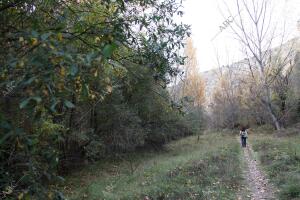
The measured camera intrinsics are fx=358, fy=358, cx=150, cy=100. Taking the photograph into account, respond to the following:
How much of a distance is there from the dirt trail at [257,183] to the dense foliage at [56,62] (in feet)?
19.7

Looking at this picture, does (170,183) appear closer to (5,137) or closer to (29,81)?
(5,137)

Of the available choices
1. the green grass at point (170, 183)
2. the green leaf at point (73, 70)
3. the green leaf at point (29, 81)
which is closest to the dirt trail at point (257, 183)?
the green grass at point (170, 183)

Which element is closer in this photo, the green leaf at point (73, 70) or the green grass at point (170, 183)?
the green leaf at point (73, 70)

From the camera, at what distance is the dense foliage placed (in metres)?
2.13

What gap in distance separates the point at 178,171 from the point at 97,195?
418 centimetres

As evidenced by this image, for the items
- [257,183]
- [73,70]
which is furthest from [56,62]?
[257,183]

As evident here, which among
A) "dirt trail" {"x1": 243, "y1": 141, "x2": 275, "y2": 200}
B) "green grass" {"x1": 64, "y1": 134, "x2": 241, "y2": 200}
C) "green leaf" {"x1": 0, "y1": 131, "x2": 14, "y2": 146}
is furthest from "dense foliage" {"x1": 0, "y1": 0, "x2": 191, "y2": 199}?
"dirt trail" {"x1": 243, "y1": 141, "x2": 275, "y2": 200}

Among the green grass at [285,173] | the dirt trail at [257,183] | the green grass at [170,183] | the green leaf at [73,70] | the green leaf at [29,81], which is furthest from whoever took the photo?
the green grass at [170,183]

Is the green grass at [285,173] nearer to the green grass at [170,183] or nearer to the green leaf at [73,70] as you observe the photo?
the green grass at [170,183]

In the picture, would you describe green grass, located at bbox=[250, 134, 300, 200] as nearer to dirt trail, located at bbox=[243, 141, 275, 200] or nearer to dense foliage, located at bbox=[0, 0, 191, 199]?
dirt trail, located at bbox=[243, 141, 275, 200]

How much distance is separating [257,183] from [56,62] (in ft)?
39.4

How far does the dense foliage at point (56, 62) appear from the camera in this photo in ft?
6.98

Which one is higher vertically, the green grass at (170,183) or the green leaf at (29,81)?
the green leaf at (29,81)

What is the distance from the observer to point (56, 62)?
214 centimetres
